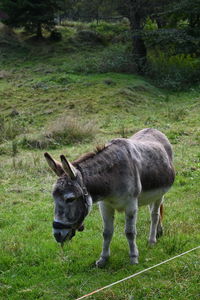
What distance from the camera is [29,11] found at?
3059 centimetres

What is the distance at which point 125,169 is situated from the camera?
5.24 m

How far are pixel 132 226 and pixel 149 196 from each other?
0.62 m

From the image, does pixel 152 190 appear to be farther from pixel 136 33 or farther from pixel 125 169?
pixel 136 33

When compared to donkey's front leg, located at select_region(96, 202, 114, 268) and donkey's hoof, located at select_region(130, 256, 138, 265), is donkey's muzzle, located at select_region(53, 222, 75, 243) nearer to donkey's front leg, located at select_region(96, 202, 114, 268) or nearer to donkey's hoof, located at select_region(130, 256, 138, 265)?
donkey's front leg, located at select_region(96, 202, 114, 268)

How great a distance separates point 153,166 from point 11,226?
326 centimetres

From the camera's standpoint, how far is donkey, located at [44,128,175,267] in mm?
4539

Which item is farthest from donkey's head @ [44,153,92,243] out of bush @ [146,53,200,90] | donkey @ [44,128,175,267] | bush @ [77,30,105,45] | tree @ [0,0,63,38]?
bush @ [77,30,105,45]

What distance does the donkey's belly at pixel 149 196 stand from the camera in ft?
18.9

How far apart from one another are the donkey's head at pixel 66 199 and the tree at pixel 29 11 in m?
27.8

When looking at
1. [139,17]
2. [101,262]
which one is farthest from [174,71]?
[101,262]

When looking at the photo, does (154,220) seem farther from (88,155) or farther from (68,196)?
(68,196)

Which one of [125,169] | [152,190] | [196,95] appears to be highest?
[125,169]

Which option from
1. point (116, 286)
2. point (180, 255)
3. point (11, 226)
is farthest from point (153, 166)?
point (11, 226)

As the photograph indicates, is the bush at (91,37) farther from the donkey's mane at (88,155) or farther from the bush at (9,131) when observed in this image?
the donkey's mane at (88,155)
